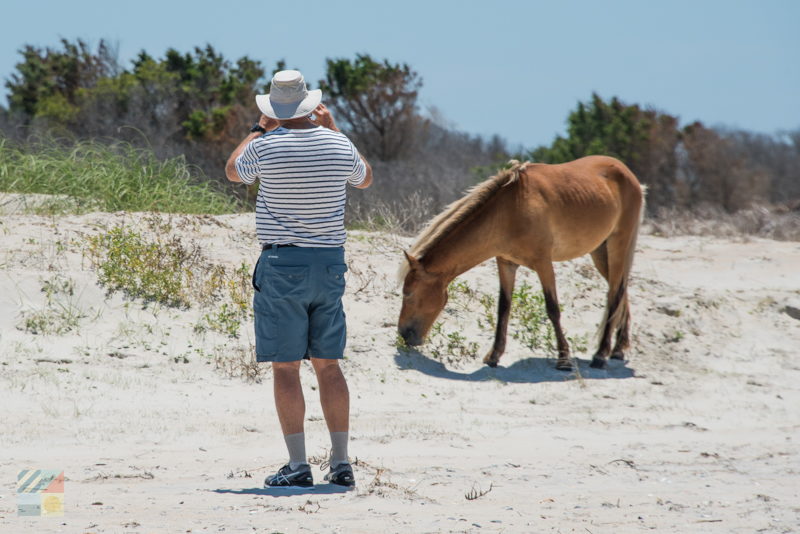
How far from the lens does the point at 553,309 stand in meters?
8.87

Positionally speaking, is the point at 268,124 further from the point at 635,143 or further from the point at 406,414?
the point at 635,143

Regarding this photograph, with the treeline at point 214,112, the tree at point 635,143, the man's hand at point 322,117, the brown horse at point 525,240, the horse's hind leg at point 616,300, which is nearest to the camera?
the man's hand at point 322,117

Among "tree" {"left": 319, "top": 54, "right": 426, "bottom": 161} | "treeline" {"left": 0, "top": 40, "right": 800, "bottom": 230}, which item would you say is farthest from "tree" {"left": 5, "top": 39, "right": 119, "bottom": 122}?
"tree" {"left": 319, "top": 54, "right": 426, "bottom": 161}

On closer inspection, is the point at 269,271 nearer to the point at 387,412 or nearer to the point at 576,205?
the point at 387,412

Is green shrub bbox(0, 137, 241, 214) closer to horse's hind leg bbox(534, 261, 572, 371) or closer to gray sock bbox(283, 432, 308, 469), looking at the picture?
horse's hind leg bbox(534, 261, 572, 371)

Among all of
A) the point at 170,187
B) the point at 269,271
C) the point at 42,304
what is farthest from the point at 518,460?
the point at 170,187

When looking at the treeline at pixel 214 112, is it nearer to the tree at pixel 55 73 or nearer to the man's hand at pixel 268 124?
the tree at pixel 55 73

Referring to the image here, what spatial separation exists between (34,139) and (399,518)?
16450mm

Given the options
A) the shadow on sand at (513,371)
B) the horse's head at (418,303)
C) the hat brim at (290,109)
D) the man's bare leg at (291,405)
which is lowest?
the shadow on sand at (513,371)

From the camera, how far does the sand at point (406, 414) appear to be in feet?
15.2

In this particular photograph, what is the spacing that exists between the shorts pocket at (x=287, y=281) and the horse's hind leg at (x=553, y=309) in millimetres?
4288

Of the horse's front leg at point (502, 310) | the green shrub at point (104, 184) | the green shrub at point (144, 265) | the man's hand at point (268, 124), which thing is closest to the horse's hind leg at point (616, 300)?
the horse's front leg at point (502, 310)

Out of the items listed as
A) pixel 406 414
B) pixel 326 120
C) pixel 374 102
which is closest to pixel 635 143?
pixel 374 102

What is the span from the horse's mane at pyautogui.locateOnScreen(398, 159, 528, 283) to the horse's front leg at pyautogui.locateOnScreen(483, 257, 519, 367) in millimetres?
710
